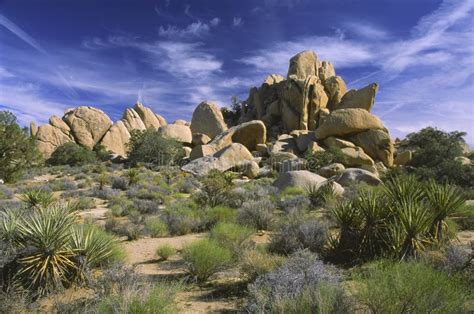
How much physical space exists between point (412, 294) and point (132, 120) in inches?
2462

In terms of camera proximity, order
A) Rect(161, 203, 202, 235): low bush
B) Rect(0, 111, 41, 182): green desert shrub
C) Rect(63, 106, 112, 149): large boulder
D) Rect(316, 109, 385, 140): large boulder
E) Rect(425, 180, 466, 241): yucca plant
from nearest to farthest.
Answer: Rect(425, 180, 466, 241): yucca plant → Rect(161, 203, 202, 235): low bush → Rect(0, 111, 41, 182): green desert shrub → Rect(316, 109, 385, 140): large boulder → Rect(63, 106, 112, 149): large boulder

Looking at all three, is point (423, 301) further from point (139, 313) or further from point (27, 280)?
point (27, 280)

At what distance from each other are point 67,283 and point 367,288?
4544 mm

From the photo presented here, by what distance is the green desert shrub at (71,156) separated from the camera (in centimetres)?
4106

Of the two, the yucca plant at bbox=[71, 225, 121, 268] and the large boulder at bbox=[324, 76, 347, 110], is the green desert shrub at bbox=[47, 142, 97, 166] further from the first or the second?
the yucca plant at bbox=[71, 225, 121, 268]

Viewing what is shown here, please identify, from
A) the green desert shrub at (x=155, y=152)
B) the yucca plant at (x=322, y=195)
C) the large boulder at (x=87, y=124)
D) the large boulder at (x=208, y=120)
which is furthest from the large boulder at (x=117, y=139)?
the yucca plant at (x=322, y=195)

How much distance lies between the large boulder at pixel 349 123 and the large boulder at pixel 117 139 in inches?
1248

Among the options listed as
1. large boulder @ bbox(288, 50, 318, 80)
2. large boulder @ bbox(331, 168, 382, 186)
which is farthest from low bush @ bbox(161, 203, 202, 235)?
large boulder @ bbox(288, 50, 318, 80)

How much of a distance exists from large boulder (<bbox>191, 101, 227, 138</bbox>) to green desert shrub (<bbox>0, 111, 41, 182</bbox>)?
32928mm

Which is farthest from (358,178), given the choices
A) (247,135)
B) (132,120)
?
(132,120)

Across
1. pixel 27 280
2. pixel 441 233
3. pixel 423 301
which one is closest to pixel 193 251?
pixel 27 280

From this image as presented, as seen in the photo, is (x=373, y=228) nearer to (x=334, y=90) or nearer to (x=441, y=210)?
Result: (x=441, y=210)

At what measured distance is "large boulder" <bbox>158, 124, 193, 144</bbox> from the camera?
1855 inches

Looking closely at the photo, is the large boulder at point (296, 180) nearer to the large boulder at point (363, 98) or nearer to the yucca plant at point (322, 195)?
the yucca plant at point (322, 195)
